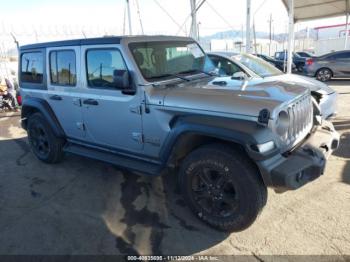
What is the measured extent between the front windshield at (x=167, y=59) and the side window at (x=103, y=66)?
0.24 metres

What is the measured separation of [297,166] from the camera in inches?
112

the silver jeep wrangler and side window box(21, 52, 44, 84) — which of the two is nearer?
the silver jeep wrangler

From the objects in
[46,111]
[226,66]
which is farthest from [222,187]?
[226,66]

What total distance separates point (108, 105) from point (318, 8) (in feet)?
56.8

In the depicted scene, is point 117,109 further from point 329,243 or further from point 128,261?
point 329,243

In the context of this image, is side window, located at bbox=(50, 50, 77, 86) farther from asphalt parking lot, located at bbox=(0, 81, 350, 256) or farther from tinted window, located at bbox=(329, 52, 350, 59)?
tinted window, located at bbox=(329, 52, 350, 59)

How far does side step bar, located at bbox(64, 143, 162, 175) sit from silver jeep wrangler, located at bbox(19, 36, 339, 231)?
0.05 feet

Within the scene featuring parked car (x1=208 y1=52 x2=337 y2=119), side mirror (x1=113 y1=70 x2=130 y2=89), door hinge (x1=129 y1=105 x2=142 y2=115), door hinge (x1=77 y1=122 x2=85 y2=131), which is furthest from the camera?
parked car (x1=208 y1=52 x2=337 y2=119)

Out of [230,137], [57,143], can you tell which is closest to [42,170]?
[57,143]

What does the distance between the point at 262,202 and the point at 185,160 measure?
0.88 meters

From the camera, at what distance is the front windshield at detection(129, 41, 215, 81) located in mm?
3717

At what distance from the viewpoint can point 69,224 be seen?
3555mm

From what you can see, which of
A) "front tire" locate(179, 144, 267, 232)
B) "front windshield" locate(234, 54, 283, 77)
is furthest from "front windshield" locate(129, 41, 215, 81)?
"front windshield" locate(234, 54, 283, 77)

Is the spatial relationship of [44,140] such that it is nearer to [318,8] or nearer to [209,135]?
[209,135]
